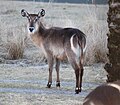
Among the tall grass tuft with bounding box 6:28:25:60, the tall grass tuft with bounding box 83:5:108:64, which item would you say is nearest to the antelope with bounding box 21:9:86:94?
the tall grass tuft with bounding box 83:5:108:64

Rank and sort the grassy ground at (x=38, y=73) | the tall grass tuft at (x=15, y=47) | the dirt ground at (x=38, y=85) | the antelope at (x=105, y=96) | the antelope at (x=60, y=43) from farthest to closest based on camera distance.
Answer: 1. the tall grass tuft at (x=15, y=47)
2. the antelope at (x=60, y=43)
3. the grassy ground at (x=38, y=73)
4. the dirt ground at (x=38, y=85)
5. the antelope at (x=105, y=96)

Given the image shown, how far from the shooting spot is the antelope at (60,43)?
36.1 ft

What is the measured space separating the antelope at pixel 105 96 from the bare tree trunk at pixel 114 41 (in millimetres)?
1591

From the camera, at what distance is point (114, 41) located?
7.31 metres

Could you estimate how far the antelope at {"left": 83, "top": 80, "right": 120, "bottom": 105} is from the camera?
5466 millimetres

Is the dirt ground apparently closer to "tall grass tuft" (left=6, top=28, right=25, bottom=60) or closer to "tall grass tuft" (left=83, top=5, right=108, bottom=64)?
"tall grass tuft" (left=83, top=5, right=108, bottom=64)

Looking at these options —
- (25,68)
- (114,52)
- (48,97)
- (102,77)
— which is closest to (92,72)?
(102,77)

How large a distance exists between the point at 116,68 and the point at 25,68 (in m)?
7.28

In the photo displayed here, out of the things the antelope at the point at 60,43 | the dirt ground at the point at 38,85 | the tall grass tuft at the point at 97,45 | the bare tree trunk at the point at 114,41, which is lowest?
the dirt ground at the point at 38,85

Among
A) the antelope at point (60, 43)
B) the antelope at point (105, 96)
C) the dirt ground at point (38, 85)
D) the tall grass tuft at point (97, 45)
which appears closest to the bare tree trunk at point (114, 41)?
the antelope at point (105, 96)

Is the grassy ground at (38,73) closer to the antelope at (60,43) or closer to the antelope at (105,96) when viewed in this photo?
the antelope at (60,43)

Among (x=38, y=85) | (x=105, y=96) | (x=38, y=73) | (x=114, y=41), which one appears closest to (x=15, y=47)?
(x=38, y=73)

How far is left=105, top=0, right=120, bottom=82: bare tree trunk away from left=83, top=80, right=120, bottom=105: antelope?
5.22 ft

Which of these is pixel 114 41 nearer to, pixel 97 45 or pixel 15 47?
pixel 97 45
